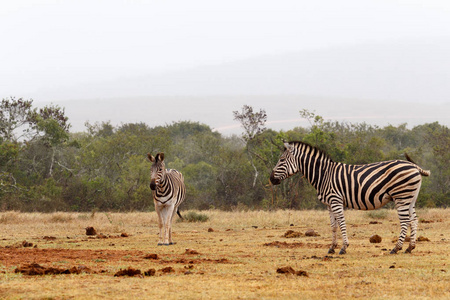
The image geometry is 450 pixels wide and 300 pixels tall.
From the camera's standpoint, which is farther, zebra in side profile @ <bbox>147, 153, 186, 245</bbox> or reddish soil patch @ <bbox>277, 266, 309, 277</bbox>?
zebra in side profile @ <bbox>147, 153, 186, 245</bbox>

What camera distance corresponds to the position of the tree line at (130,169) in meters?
34.1

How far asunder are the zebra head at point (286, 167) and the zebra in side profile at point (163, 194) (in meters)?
3.45

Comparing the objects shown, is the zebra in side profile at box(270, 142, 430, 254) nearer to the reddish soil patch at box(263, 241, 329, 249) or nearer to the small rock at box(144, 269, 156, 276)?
the reddish soil patch at box(263, 241, 329, 249)

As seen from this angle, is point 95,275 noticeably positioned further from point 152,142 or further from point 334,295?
point 152,142

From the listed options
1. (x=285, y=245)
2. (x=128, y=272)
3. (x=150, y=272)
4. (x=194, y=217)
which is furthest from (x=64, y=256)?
(x=194, y=217)

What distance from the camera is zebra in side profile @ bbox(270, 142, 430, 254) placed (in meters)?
12.9

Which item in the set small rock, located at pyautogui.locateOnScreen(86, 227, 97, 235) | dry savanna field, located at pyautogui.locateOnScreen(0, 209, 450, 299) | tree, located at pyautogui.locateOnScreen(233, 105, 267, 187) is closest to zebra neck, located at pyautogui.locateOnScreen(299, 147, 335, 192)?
dry savanna field, located at pyautogui.locateOnScreen(0, 209, 450, 299)

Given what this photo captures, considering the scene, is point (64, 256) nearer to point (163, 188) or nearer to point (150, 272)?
point (150, 272)

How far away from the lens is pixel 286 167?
1395 cm

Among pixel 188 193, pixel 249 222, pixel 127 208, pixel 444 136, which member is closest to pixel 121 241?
pixel 249 222

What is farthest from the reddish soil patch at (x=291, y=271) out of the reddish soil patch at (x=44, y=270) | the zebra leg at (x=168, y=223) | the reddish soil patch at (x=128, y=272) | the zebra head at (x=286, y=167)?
the zebra leg at (x=168, y=223)

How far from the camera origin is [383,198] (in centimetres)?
1308

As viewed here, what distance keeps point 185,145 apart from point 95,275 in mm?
54132

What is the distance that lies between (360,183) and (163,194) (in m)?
5.66
